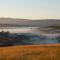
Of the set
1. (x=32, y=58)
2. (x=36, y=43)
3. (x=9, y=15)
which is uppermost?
(x=9, y=15)

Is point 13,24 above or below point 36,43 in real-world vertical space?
above

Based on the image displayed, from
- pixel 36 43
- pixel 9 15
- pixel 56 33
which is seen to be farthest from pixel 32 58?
pixel 9 15

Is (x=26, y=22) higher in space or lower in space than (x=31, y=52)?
higher

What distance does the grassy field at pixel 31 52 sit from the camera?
6.21ft

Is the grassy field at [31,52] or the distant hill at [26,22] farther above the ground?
the distant hill at [26,22]

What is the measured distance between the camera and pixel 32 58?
194 centimetres

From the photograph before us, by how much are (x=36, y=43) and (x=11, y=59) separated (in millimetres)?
330

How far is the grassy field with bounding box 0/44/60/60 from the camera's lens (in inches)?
74.5

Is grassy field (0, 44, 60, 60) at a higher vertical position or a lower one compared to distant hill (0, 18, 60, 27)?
lower

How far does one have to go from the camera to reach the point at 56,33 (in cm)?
203

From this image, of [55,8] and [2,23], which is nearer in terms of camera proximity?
[2,23]

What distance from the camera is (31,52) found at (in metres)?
1.95

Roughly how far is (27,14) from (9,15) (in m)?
0.20

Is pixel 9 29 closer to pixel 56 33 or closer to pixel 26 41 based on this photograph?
pixel 26 41
